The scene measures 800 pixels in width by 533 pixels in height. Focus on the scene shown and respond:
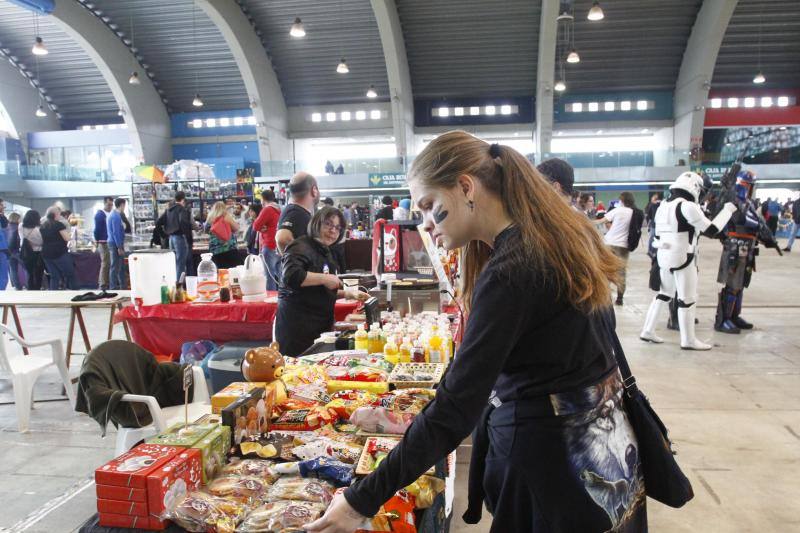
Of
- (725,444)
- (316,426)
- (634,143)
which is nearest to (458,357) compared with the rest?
(316,426)

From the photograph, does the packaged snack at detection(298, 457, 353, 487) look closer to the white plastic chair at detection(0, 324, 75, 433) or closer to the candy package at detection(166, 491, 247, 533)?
the candy package at detection(166, 491, 247, 533)

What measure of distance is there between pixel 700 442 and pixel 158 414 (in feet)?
10.6

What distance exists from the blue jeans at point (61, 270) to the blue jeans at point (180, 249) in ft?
6.45

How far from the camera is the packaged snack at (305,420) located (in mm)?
1946

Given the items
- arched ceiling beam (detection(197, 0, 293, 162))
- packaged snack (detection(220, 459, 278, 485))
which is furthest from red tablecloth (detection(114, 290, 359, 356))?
arched ceiling beam (detection(197, 0, 293, 162))

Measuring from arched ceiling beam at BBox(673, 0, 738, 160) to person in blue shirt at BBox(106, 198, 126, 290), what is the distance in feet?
59.7

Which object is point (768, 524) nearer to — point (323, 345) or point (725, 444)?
point (725, 444)

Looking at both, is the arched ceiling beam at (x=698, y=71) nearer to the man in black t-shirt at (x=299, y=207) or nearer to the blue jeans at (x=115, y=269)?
the blue jeans at (x=115, y=269)

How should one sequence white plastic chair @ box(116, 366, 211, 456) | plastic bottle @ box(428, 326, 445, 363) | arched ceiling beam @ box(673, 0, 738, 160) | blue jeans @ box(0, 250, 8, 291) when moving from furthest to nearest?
1. arched ceiling beam @ box(673, 0, 738, 160)
2. blue jeans @ box(0, 250, 8, 291)
3. white plastic chair @ box(116, 366, 211, 456)
4. plastic bottle @ box(428, 326, 445, 363)

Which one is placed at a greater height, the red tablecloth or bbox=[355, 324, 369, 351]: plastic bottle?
bbox=[355, 324, 369, 351]: plastic bottle

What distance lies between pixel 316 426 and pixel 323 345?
48.6 inches

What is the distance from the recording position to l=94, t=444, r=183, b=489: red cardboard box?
55.2 inches

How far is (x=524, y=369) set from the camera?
44.8 inches

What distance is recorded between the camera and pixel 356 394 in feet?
7.11
